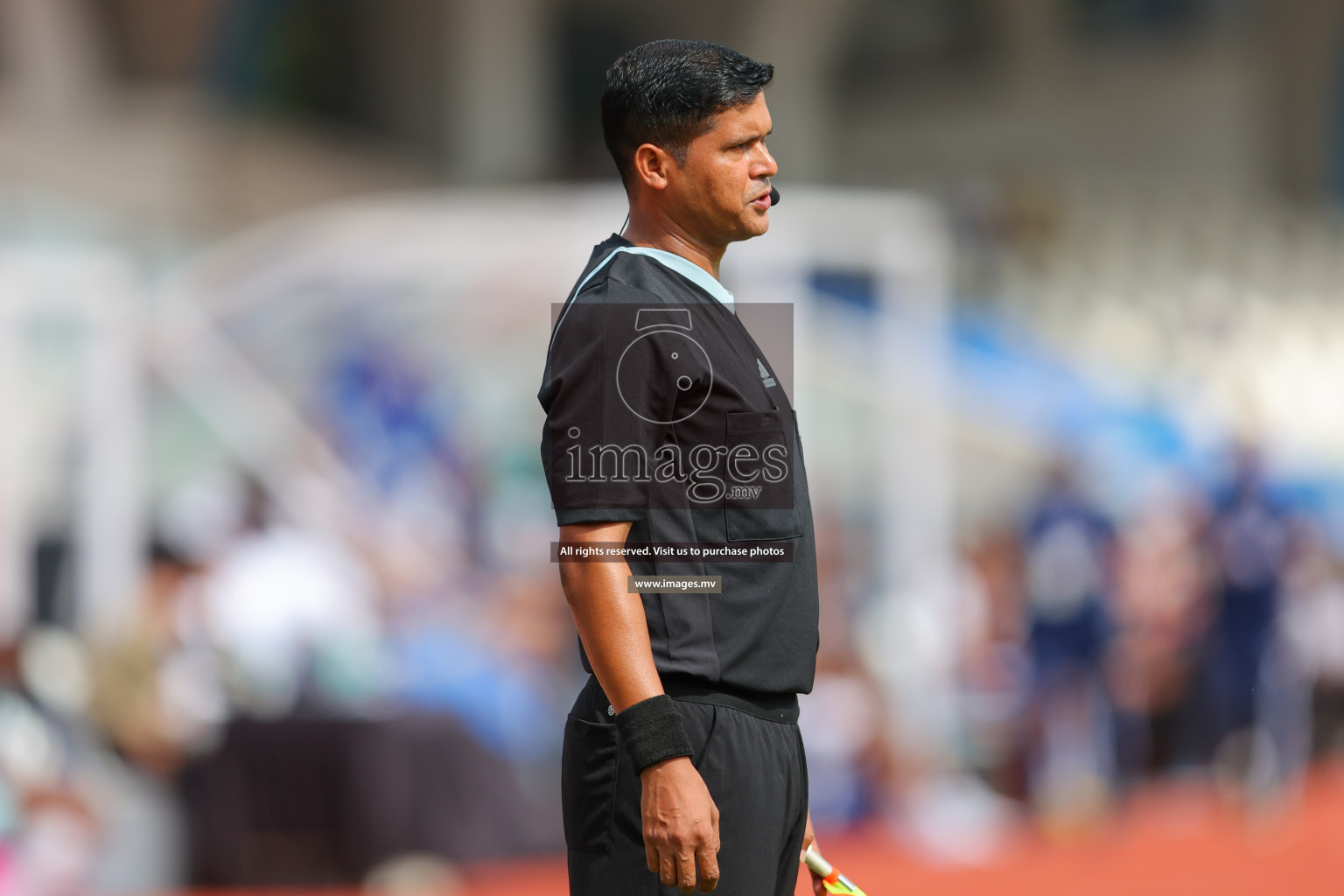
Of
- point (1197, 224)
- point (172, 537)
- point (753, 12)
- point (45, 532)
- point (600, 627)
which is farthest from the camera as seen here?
point (1197, 224)

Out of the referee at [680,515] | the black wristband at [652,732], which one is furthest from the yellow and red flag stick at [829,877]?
the black wristband at [652,732]

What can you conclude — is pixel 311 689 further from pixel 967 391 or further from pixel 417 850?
pixel 967 391

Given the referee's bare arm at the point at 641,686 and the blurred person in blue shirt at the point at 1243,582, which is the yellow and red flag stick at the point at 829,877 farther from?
the blurred person in blue shirt at the point at 1243,582

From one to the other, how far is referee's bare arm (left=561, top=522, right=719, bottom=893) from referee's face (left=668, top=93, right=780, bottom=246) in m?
0.46

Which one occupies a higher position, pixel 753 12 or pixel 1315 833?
pixel 753 12

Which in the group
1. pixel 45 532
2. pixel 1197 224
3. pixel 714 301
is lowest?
pixel 45 532

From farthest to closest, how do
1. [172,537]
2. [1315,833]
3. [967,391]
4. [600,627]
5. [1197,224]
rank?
[1197,224], [967,391], [1315,833], [172,537], [600,627]

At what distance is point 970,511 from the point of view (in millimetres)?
13820

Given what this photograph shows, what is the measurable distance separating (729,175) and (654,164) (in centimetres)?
11

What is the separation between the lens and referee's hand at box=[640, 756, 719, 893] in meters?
2.04

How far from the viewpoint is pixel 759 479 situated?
2256 mm

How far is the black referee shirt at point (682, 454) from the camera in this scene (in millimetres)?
2139

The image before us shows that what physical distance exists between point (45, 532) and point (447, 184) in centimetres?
867

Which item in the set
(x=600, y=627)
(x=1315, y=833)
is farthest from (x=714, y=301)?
(x=1315, y=833)
